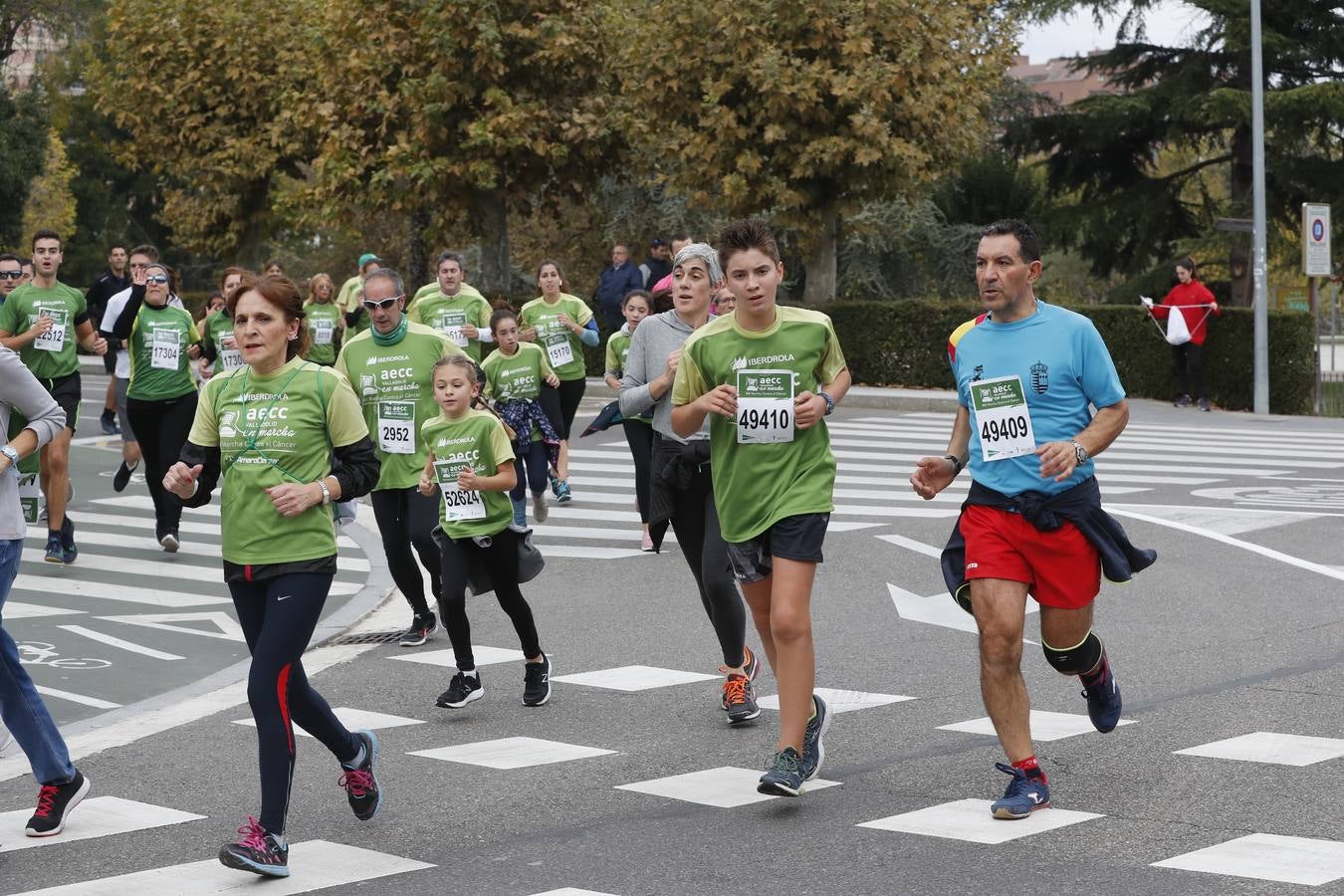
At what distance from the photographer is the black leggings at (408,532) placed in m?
9.45

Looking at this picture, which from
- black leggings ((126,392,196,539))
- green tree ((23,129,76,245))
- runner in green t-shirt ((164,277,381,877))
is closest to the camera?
runner in green t-shirt ((164,277,381,877))

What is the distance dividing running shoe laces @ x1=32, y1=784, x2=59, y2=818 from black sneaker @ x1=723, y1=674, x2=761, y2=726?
2646 mm

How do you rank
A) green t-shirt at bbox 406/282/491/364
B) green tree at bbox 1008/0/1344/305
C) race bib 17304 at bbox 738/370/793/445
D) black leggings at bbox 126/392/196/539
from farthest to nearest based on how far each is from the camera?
green tree at bbox 1008/0/1344/305 < green t-shirt at bbox 406/282/491/364 < black leggings at bbox 126/392/196/539 < race bib 17304 at bbox 738/370/793/445

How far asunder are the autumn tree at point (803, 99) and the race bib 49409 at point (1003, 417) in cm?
2109

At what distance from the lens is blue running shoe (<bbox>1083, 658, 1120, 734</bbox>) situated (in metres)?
6.57

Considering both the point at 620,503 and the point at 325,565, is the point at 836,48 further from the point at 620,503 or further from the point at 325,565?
the point at 325,565

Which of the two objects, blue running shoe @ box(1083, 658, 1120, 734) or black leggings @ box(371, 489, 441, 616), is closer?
blue running shoe @ box(1083, 658, 1120, 734)

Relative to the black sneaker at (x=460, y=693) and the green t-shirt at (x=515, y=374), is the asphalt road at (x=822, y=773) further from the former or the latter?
the green t-shirt at (x=515, y=374)

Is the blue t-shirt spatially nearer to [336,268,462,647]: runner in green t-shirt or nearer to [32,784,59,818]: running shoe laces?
[32,784,59,818]: running shoe laces

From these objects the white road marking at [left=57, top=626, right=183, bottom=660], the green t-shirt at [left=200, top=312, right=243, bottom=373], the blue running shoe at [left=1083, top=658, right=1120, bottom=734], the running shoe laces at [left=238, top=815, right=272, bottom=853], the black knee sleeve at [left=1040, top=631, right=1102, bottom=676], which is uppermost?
the green t-shirt at [left=200, top=312, right=243, bottom=373]

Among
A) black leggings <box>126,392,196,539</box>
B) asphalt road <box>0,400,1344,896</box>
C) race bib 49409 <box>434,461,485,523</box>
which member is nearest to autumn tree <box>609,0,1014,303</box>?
black leggings <box>126,392,196,539</box>

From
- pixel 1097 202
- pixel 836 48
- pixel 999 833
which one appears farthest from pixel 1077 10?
pixel 999 833

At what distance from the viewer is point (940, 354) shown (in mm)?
27469

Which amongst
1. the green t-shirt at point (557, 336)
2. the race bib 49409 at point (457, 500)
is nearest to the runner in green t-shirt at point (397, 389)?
the race bib 49409 at point (457, 500)
